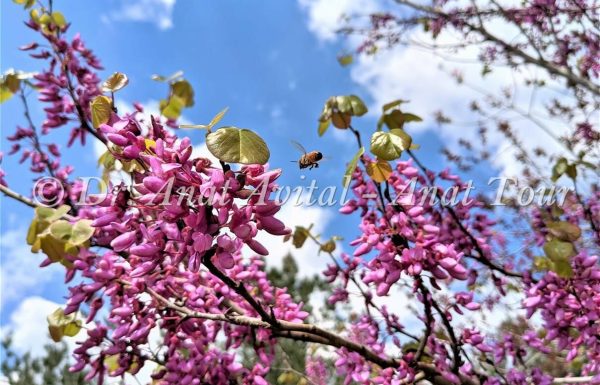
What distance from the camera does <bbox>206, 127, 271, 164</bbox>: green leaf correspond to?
1.00 meters

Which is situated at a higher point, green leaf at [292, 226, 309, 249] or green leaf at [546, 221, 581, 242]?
green leaf at [546, 221, 581, 242]

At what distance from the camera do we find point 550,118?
14.9ft

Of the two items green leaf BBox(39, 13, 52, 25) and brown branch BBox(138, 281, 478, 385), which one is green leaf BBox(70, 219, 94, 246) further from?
green leaf BBox(39, 13, 52, 25)

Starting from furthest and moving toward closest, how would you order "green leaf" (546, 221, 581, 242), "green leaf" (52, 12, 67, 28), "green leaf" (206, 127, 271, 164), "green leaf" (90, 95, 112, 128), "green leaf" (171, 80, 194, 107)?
"green leaf" (52, 12, 67, 28), "green leaf" (171, 80, 194, 107), "green leaf" (546, 221, 581, 242), "green leaf" (90, 95, 112, 128), "green leaf" (206, 127, 271, 164)

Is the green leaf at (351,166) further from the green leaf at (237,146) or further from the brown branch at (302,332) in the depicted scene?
the brown branch at (302,332)

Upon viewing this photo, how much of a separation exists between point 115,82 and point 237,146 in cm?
69

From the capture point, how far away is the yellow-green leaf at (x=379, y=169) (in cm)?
167

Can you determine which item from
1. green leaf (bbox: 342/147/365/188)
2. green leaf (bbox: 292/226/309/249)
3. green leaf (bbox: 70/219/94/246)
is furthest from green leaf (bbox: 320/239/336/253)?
green leaf (bbox: 70/219/94/246)

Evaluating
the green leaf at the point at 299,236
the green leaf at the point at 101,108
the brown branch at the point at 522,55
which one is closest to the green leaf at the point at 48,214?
the green leaf at the point at 101,108

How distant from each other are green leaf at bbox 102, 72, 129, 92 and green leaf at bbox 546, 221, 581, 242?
5.16 ft

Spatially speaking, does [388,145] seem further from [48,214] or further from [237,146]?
[48,214]

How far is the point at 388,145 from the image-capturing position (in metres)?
1.41

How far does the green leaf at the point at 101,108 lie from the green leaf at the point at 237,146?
1.52 feet

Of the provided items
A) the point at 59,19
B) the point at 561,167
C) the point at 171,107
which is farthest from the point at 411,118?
the point at 59,19
